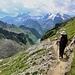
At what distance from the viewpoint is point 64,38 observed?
40906mm

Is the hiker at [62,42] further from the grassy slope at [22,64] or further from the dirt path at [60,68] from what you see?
the grassy slope at [22,64]

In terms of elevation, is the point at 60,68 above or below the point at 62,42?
below

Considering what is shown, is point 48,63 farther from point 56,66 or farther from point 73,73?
point 73,73

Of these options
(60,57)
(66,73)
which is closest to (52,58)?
(60,57)

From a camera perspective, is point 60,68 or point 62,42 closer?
point 60,68

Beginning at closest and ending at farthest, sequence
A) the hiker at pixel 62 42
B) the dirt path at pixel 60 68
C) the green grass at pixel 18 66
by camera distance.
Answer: the dirt path at pixel 60 68 < the hiker at pixel 62 42 < the green grass at pixel 18 66

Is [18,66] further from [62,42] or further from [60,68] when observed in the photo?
[60,68]

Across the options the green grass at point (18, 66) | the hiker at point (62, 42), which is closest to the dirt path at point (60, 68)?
the hiker at point (62, 42)

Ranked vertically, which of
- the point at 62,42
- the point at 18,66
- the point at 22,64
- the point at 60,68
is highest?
the point at 62,42

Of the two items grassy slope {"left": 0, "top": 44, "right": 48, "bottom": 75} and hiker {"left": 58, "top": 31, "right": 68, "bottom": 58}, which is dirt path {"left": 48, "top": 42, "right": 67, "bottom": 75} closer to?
hiker {"left": 58, "top": 31, "right": 68, "bottom": 58}

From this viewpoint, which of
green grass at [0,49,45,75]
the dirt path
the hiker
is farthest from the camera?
green grass at [0,49,45,75]

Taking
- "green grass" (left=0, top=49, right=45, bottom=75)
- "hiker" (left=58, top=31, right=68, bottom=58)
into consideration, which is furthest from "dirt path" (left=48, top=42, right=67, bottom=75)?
"green grass" (left=0, top=49, right=45, bottom=75)

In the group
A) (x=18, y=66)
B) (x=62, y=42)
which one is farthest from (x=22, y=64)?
(x=62, y=42)

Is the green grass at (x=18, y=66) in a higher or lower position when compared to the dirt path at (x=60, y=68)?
lower
